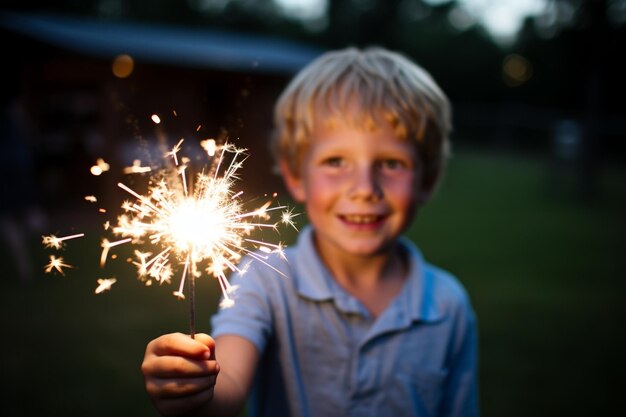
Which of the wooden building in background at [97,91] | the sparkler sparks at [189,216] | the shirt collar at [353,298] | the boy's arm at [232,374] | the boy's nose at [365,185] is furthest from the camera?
the wooden building in background at [97,91]

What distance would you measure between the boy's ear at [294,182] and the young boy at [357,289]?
80mm

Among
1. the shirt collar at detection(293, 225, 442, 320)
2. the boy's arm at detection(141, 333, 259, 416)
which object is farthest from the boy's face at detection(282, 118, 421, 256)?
the boy's arm at detection(141, 333, 259, 416)

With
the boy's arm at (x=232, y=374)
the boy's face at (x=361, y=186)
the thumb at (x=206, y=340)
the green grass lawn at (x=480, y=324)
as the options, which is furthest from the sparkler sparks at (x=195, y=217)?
the green grass lawn at (x=480, y=324)

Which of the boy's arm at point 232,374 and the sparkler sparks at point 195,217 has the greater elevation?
the sparkler sparks at point 195,217

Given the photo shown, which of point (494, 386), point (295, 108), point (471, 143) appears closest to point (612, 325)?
point (494, 386)

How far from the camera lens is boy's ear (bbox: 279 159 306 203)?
2184 millimetres

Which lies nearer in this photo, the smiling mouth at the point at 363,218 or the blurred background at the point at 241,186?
the smiling mouth at the point at 363,218

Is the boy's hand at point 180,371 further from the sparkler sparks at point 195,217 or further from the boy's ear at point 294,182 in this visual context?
the boy's ear at point 294,182

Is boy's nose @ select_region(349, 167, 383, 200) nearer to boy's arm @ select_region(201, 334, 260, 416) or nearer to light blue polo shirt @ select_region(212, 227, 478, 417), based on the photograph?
light blue polo shirt @ select_region(212, 227, 478, 417)

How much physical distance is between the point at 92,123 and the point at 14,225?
7.55 m

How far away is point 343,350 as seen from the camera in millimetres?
1887

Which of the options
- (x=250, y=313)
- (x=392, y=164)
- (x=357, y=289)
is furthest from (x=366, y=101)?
(x=250, y=313)

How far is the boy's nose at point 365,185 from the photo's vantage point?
6.02ft

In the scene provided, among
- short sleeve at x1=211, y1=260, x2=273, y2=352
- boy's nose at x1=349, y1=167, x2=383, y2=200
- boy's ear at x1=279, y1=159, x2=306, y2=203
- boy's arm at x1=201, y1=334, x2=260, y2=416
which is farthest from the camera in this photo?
boy's ear at x1=279, y1=159, x2=306, y2=203
